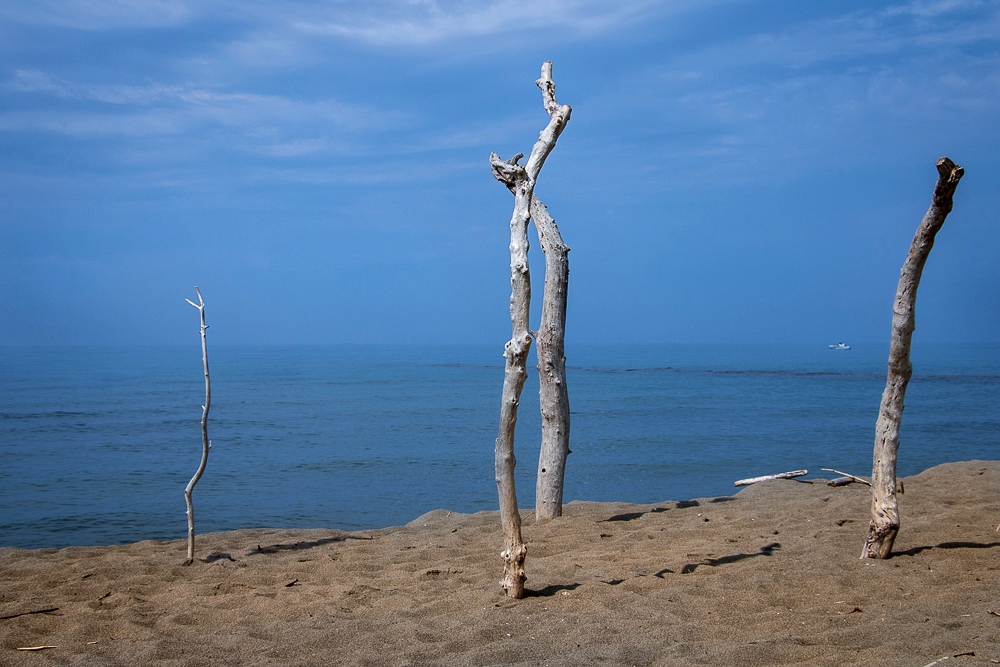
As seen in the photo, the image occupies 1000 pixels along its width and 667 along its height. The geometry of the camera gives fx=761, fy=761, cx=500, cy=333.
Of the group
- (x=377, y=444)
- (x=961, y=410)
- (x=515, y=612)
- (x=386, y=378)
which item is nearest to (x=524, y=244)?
(x=515, y=612)

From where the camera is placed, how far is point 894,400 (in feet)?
18.8

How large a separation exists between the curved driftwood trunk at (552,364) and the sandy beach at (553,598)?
0.89 metres

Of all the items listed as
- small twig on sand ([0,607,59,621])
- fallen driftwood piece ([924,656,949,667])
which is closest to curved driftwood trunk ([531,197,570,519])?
small twig on sand ([0,607,59,621])

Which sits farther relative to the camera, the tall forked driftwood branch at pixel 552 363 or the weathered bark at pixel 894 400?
the tall forked driftwood branch at pixel 552 363

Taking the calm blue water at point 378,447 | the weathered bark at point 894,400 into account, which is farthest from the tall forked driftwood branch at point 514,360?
the calm blue water at point 378,447

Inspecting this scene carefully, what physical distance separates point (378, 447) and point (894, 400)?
52.1 ft

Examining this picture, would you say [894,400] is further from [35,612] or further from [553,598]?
[35,612]

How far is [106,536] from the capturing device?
413 inches

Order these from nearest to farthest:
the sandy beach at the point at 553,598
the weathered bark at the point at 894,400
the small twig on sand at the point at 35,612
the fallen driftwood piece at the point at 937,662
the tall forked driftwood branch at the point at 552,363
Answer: the fallen driftwood piece at the point at 937,662 < the sandy beach at the point at 553,598 < the small twig on sand at the point at 35,612 < the weathered bark at the point at 894,400 < the tall forked driftwood branch at the point at 552,363

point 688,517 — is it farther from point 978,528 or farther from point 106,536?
point 106,536

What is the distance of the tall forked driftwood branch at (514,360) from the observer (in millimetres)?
5172

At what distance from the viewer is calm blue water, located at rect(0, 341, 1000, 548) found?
12.6 m

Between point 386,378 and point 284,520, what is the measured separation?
131ft

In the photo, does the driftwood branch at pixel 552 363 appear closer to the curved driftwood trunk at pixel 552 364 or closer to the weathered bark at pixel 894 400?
the curved driftwood trunk at pixel 552 364
